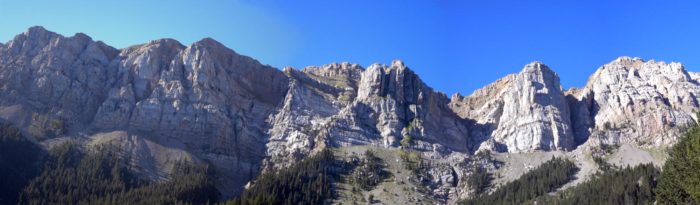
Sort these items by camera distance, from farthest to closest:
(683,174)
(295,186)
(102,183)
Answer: (295,186) < (102,183) < (683,174)

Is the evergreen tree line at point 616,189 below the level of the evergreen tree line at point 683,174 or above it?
above

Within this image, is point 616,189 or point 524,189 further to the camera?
point 524,189

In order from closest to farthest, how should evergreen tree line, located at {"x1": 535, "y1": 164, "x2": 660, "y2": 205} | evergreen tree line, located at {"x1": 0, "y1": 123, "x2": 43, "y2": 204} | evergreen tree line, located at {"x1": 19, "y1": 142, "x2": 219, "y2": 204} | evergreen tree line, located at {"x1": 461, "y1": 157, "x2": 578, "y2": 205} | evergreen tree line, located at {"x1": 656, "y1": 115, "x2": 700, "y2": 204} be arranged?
1. evergreen tree line, located at {"x1": 656, "y1": 115, "x2": 700, "y2": 204}
2. evergreen tree line, located at {"x1": 535, "y1": 164, "x2": 660, "y2": 205}
3. evergreen tree line, located at {"x1": 0, "y1": 123, "x2": 43, "y2": 204}
4. evergreen tree line, located at {"x1": 19, "y1": 142, "x2": 219, "y2": 204}
5. evergreen tree line, located at {"x1": 461, "y1": 157, "x2": 578, "y2": 205}

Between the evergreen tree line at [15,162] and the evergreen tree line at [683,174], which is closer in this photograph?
the evergreen tree line at [683,174]

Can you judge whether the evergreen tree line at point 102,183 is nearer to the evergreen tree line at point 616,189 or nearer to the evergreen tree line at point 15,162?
Answer: the evergreen tree line at point 15,162

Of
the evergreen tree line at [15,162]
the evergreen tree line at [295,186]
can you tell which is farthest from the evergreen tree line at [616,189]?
the evergreen tree line at [15,162]

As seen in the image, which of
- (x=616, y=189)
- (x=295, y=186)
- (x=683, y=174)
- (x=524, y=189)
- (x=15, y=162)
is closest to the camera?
(x=683, y=174)

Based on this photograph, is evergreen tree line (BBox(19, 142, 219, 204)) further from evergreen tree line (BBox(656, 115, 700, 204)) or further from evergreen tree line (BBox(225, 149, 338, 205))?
evergreen tree line (BBox(656, 115, 700, 204))

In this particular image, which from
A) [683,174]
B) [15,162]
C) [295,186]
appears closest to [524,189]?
[295,186]

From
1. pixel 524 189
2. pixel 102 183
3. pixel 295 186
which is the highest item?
pixel 524 189

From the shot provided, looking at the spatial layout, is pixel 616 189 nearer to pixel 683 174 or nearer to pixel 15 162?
pixel 683 174

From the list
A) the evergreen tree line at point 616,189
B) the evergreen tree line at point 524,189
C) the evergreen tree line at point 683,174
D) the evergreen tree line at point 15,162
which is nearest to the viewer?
the evergreen tree line at point 683,174

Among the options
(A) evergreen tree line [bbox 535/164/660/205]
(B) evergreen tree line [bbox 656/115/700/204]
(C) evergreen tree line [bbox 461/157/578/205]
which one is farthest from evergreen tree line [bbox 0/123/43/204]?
(B) evergreen tree line [bbox 656/115/700/204]

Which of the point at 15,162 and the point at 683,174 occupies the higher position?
the point at 15,162
